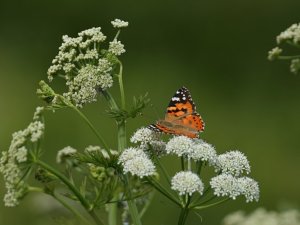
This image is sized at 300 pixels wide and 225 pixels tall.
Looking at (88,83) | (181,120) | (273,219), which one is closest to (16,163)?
(88,83)

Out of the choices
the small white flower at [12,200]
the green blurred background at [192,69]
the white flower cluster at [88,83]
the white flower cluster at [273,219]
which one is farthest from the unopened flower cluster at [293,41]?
the green blurred background at [192,69]

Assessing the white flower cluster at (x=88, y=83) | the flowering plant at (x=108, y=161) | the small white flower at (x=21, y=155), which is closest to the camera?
the small white flower at (x=21, y=155)

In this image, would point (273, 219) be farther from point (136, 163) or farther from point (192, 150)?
point (136, 163)

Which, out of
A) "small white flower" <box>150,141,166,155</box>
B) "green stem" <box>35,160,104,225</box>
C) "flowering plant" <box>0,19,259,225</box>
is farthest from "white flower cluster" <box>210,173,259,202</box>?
"green stem" <box>35,160,104,225</box>

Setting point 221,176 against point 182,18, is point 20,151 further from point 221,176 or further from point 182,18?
point 182,18

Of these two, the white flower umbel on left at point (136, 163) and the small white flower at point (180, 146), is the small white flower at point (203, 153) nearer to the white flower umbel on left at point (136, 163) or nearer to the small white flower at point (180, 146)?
the small white flower at point (180, 146)

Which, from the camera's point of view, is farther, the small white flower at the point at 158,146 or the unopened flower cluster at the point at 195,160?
the small white flower at the point at 158,146

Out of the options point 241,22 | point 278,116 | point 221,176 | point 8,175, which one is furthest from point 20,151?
point 241,22
